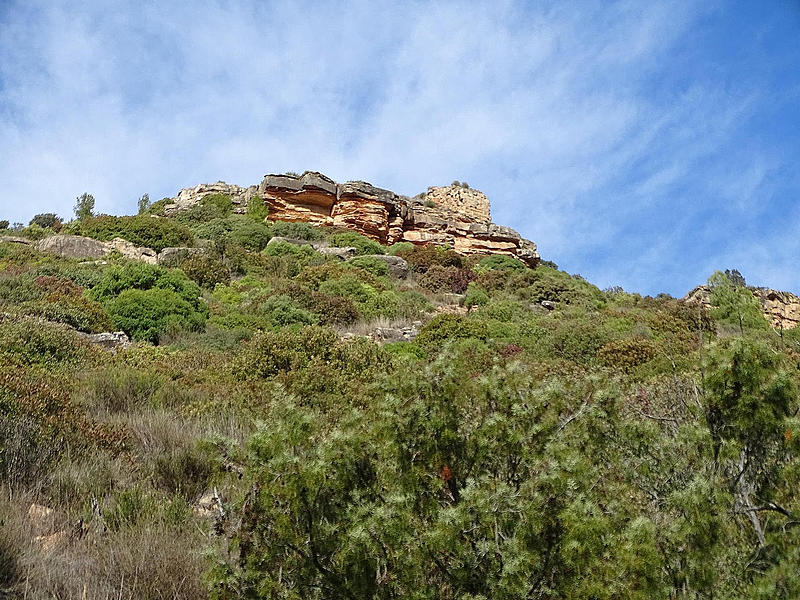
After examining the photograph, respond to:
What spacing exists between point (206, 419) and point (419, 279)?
Result: 17.6 m

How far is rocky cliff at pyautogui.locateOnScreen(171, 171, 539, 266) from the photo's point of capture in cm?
3281

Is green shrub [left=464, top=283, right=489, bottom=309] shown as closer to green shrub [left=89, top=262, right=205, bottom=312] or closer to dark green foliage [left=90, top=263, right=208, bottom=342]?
dark green foliage [left=90, top=263, right=208, bottom=342]

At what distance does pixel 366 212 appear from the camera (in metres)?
32.8

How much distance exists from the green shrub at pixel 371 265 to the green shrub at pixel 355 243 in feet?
11.6

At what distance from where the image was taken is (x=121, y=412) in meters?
6.47

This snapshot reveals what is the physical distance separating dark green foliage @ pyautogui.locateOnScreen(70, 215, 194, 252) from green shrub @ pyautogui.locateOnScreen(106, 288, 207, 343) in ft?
34.2

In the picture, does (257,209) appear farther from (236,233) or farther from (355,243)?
(355,243)

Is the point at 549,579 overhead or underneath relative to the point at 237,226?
underneath

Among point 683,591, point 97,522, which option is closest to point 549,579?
point 683,591

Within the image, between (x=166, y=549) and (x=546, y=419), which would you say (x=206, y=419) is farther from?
(x=546, y=419)

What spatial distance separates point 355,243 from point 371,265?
5.36 metres

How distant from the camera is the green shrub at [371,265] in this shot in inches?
858

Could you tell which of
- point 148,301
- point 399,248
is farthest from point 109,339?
point 399,248

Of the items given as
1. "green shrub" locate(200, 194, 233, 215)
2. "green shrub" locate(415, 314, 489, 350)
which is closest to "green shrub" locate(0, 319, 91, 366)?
"green shrub" locate(415, 314, 489, 350)
